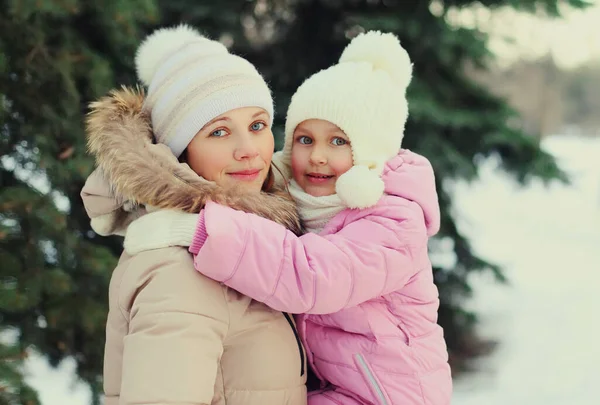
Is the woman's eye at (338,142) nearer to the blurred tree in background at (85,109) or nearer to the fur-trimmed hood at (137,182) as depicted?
the fur-trimmed hood at (137,182)

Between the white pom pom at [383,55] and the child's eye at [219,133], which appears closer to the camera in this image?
the child's eye at [219,133]

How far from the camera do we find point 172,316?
143 centimetres

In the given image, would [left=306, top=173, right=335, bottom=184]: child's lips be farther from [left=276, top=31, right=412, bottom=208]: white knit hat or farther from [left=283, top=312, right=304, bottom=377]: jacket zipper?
[left=283, top=312, right=304, bottom=377]: jacket zipper

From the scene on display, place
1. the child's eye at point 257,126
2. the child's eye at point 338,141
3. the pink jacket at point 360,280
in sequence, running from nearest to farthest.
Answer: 1. the pink jacket at point 360,280
2. the child's eye at point 257,126
3. the child's eye at point 338,141

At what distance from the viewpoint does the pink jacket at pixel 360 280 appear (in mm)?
1516

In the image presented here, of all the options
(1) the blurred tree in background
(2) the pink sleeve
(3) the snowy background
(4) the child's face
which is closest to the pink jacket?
(2) the pink sleeve

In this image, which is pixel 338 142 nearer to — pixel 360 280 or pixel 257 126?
pixel 257 126

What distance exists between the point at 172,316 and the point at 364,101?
0.90 metres

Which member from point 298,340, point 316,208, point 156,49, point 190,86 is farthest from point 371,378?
point 156,49

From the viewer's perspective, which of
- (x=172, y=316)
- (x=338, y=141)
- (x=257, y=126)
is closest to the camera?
(x=172, y=316)

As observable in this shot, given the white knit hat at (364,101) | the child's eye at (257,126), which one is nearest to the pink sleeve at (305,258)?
the white knit hat at (364,101)

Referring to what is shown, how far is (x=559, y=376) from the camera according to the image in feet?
16.3

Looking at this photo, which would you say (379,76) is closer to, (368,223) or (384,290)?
(368,223)

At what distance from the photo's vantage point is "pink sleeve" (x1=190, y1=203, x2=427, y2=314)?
149 centimetres
